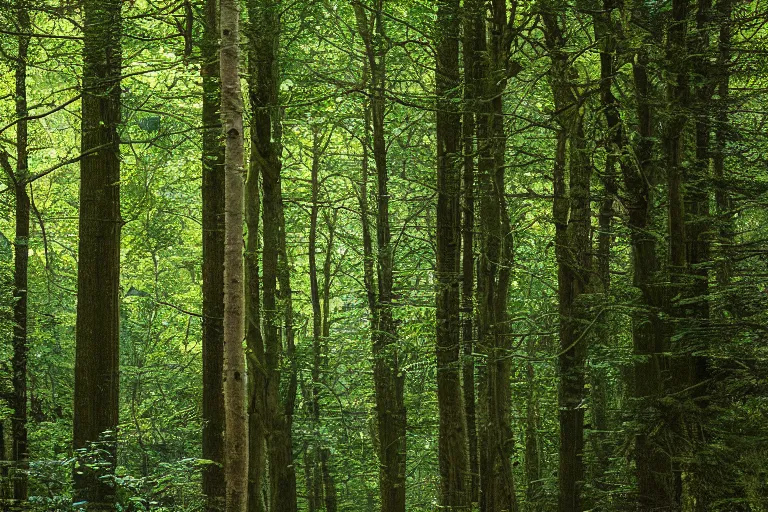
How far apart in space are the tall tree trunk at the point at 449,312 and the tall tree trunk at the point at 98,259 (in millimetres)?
4535

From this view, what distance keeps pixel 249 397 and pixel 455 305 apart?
3.90m

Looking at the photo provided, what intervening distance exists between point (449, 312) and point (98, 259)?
16.4ft

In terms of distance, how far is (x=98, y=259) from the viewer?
10.3 m

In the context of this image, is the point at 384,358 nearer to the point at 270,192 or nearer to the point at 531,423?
the point at 270,192

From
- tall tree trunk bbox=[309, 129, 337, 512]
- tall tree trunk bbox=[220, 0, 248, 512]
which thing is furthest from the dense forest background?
tall tree trunk bbox=[309, 129, 337, 512]

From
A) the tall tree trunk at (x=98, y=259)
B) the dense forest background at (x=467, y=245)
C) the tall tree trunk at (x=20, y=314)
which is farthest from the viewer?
the tall tree trunk at (x=20, y=314)

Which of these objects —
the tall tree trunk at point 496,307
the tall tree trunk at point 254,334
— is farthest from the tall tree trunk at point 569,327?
the tall tree trunk at point 254,334

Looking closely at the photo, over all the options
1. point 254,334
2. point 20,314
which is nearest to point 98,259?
point 254,334

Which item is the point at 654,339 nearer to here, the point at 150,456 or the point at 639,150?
the point at 639,150

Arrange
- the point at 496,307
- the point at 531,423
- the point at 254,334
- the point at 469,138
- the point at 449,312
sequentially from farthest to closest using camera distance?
the point at 531,423 → the point at 496,307 → the point at 254,334 → the point at 449,312 → the point at 469,138

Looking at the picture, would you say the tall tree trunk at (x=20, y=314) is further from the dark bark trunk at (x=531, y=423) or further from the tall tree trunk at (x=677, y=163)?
the tall tree trunk at (x=677, y=163)

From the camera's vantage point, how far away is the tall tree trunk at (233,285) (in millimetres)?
7312

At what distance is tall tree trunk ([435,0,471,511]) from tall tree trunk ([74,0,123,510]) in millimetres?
4535

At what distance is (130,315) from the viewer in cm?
2834
